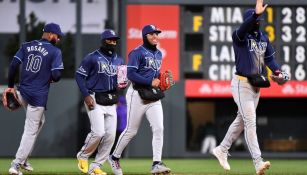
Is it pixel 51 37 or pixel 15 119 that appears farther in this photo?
pixel 15 119

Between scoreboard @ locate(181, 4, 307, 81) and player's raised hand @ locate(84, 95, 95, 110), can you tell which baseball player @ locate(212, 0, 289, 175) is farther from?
scoreboard @ locate(181, 4, 307, 81)

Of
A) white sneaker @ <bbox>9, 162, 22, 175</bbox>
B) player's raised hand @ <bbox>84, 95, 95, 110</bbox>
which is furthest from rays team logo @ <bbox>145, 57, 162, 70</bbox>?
white sneaker @ <bbox>9, 162, 22, 175</bbox>

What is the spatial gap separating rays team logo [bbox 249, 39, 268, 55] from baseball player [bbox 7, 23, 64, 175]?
8.10 ft

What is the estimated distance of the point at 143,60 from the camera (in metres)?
9.65

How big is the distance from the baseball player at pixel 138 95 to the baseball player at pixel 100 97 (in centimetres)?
21

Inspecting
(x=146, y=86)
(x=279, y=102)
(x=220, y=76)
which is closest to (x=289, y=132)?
(x=279, y=102)

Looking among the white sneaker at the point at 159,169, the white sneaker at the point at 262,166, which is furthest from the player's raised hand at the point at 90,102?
the white sneaker at the point at 262,166

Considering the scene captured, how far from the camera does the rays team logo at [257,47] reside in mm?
9508

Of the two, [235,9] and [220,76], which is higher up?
[235,9]

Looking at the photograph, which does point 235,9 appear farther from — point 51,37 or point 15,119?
point 51,37

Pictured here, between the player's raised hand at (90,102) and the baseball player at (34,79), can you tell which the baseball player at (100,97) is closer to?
the player's raised hand at (90,102)

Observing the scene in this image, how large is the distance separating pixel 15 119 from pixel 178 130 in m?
3.52

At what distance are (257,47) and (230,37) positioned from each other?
6038 millimetres

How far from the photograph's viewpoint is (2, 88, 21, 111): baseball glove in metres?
9.63
